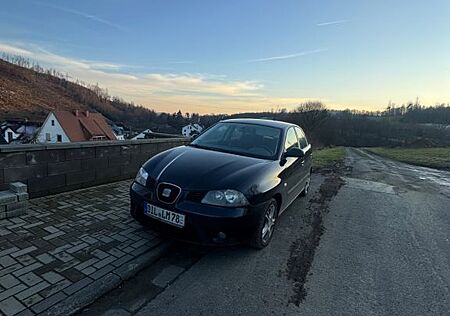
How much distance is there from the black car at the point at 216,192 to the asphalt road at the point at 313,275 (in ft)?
1.11

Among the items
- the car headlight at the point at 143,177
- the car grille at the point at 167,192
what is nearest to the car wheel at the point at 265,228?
the car grille at the point at 167,192

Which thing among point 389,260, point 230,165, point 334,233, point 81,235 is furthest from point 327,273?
point 81,235

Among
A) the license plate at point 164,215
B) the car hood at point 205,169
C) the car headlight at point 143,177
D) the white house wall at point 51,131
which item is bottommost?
the white house wall at point 51,131

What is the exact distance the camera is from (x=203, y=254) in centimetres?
335

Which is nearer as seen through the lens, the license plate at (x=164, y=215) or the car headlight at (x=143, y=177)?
the license plate at (x=164, y=215)

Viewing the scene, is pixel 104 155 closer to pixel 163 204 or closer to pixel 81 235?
pixel 81 235

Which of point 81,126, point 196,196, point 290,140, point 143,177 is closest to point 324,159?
point 290,140

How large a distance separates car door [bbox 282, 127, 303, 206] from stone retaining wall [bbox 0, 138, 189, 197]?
11.0ft

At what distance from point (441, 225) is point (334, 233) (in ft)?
6.92

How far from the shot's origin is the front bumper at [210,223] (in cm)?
292

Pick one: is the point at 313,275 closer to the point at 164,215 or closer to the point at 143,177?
the point at 164,215

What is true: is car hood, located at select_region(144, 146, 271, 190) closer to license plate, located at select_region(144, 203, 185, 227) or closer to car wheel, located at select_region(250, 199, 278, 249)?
license plate, located at select_region(144, 203, 185, 227)

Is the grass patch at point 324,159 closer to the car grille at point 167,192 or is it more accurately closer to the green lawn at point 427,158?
the green lawn at point 427,158

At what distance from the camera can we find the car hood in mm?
3072
